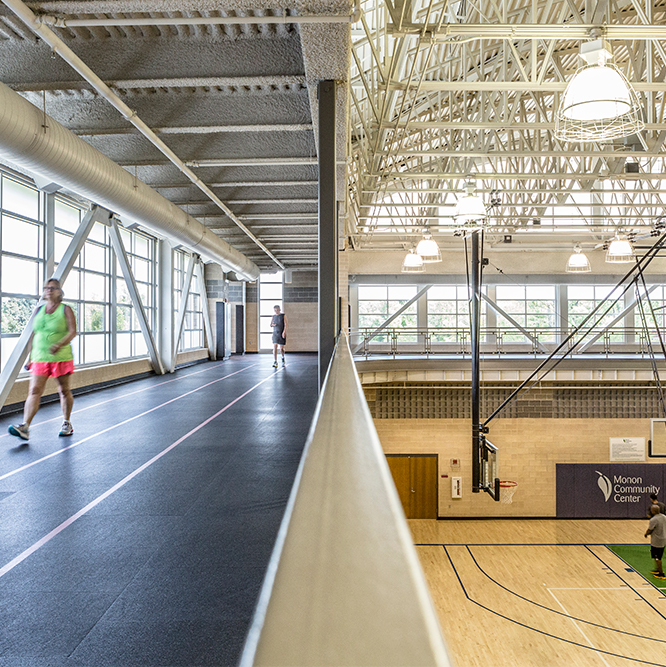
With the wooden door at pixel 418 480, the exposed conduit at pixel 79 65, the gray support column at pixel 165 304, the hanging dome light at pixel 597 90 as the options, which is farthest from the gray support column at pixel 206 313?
the hanging dome light at pixel 597 90

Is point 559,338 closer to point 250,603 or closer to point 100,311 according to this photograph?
point 100,311

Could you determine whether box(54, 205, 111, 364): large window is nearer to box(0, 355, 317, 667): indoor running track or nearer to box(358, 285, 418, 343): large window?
box(0, 355, 317, 667): indoor running track

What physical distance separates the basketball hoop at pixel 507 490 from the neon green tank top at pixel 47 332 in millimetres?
13098

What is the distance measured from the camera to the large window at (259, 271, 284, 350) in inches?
945

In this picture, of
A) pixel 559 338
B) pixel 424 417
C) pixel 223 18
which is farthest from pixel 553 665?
pixel 559 338

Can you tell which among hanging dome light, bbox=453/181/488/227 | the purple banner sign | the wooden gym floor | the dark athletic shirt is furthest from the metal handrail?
the purple banner sign

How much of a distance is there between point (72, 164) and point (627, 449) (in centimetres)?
1585

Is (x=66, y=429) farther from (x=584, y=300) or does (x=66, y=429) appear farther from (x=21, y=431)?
(x=584, y=300)

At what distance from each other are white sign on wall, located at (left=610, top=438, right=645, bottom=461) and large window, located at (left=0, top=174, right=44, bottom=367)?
15.3 m

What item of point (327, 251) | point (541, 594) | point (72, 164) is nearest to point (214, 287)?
point (72, 164)

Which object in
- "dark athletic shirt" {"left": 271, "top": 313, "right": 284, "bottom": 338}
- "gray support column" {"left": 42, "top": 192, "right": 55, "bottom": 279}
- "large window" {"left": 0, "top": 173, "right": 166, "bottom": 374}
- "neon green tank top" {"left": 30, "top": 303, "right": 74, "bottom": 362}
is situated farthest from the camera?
"dark athletic shirt" {"left": 271, "top": 313, "right": 284, "bottom": 338}

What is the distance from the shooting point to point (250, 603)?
2152 millimetres

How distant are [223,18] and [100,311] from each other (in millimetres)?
9221

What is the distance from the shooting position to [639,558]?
12.7 meters
